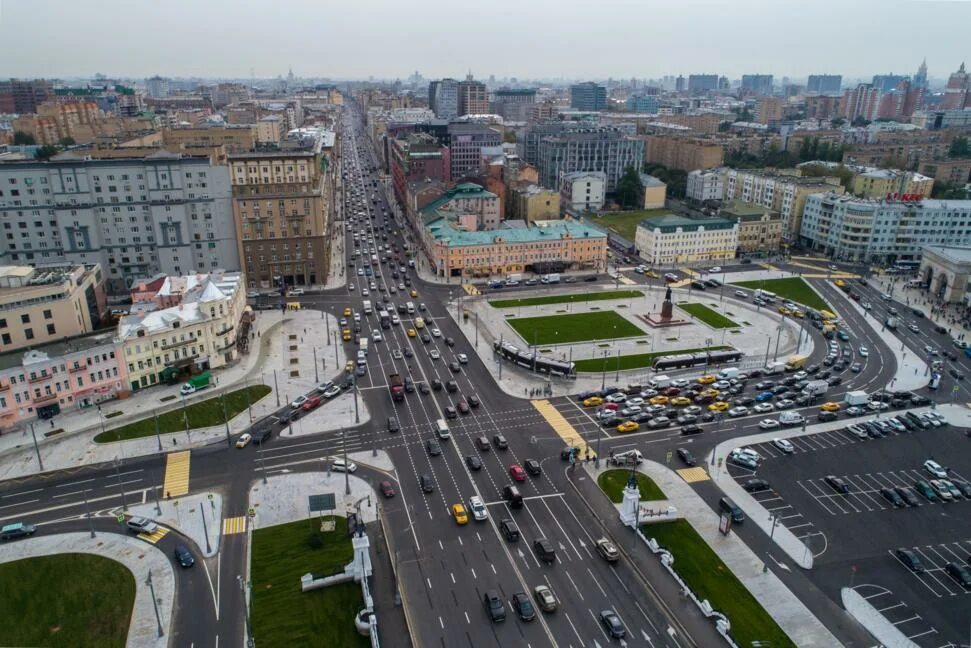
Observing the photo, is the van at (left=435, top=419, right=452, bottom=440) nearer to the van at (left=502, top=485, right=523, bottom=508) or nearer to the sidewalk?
the van at (left=502, top=485, right=523, bottom=508)

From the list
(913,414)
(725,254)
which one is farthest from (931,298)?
(913,414)

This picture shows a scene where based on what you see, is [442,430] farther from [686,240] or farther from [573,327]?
[686,240]

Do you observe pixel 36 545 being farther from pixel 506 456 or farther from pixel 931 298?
pixel 931 298

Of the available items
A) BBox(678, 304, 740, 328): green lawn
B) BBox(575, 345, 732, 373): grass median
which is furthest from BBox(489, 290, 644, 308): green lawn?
BBox(575, 345, 732, 373): grass median

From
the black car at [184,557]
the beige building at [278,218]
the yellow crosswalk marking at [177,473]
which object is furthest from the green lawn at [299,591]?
the beige building at [278,218]

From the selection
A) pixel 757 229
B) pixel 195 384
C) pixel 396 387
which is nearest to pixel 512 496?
pixel 396 387

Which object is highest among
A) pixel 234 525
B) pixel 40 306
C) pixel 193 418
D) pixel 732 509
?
pixel 40 306

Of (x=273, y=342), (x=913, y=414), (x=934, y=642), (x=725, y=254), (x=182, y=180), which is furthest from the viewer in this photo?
(x=725, y=254)
